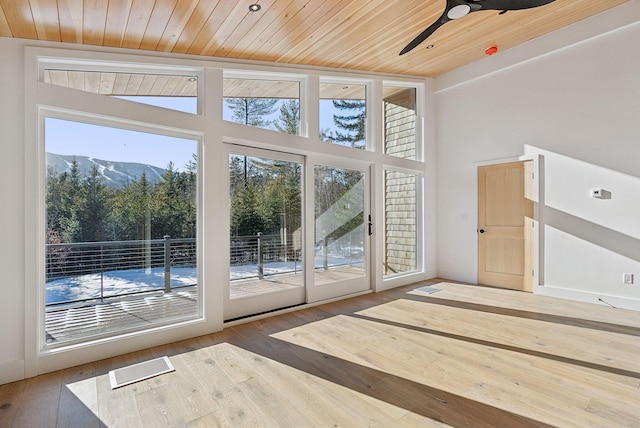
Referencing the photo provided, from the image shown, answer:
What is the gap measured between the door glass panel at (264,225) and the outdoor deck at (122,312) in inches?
7.2

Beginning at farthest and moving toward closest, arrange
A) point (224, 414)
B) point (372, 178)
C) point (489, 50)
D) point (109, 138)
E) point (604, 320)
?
point (372, 178) < point (489, 50) < point (604, 320) < point (109, 138) < point (224, 414)

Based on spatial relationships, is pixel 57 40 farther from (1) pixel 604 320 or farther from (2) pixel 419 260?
(1) pixel 604 320

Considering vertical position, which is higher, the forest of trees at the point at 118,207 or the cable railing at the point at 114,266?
the forest of trees at the point at 118,207

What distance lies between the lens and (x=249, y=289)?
4.04 metres

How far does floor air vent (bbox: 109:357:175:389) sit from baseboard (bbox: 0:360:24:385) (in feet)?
2.26

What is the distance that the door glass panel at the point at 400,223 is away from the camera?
5766 mm

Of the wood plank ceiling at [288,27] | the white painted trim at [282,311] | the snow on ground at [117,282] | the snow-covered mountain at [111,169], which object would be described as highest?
the wood plank ceiling at [288,27]

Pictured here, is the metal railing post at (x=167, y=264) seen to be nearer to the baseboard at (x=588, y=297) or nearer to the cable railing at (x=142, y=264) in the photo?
the cable railing at (x=142, y=264)

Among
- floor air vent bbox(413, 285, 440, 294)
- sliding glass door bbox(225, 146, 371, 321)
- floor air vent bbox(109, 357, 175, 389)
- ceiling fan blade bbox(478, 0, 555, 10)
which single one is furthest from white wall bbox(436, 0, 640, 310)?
floor air vent bbox(109, 357, 175, 389)

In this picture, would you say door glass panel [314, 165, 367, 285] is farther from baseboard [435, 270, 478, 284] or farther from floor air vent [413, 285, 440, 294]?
baseboard [435, 270, 478, 284]

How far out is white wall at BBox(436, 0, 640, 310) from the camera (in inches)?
168

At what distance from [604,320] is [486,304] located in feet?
4.06

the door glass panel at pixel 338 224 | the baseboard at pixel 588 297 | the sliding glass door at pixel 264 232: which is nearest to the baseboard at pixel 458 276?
the baseboard at pixel 588 297

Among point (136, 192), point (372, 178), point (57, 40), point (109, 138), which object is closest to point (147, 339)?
point (136, 192)
